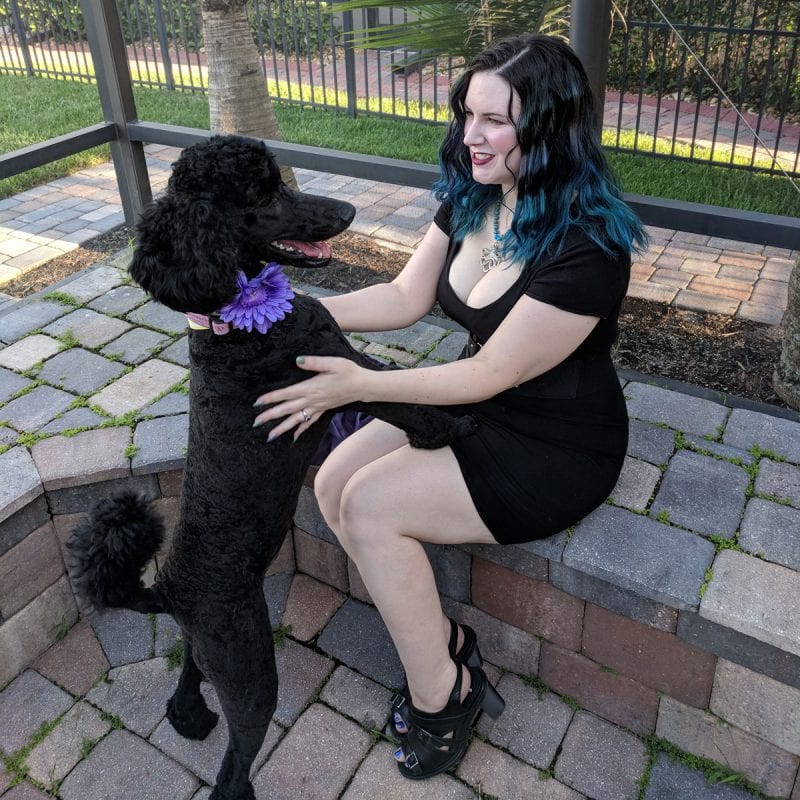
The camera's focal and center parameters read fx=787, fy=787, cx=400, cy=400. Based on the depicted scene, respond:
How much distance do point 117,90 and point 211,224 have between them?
356 centimetres

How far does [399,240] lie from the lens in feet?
17.4

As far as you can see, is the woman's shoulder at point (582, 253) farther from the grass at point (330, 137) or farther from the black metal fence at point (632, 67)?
the black metal fence at point (632, 67)

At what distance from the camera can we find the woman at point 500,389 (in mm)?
2014

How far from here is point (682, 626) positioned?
2111 millimetres

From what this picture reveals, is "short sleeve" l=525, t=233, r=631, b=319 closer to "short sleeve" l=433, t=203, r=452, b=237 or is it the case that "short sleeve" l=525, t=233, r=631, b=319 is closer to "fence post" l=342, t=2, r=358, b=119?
"short sleeve" l=433, t=203, r=452, b=237

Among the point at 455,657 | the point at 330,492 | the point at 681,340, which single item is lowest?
the point at 455,657

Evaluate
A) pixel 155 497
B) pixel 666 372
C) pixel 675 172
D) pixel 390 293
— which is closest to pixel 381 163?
pixel 390 293

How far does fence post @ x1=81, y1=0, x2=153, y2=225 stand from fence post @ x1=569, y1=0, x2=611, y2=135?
248cm

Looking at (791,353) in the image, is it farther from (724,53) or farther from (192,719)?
(724,53)

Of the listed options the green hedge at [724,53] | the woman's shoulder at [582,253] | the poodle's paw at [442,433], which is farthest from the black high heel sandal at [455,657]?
the green hedge at [724,53]

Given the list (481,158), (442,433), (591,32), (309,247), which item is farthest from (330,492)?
(591,32)

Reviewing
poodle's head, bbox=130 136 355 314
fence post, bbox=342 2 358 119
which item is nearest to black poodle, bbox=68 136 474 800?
poodle's head, bbox=130 136 355 314

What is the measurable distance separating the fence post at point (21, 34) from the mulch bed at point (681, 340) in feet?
24.6

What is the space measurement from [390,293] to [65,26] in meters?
10.9
